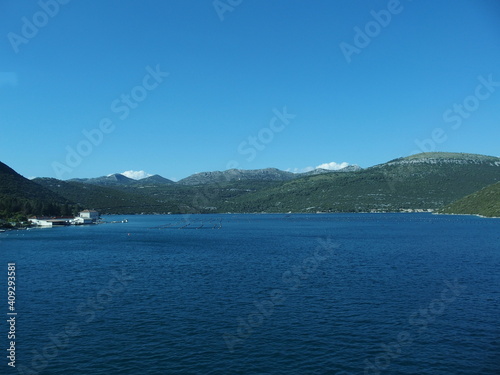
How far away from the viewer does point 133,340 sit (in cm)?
2559

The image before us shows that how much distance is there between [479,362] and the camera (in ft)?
72.2

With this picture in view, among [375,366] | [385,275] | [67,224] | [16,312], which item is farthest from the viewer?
[67,224]

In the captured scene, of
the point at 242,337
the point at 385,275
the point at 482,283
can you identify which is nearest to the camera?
the point at 242,337

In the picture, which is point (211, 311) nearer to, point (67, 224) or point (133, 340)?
point (133, 340)

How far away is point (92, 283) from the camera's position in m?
43.5

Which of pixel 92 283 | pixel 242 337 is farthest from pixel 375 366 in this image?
pixel 92 283

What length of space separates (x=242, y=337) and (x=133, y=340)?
282 inches

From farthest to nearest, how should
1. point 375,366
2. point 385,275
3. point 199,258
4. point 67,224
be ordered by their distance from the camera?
point 67,224
point 199,258
point 385,275
point 375,366

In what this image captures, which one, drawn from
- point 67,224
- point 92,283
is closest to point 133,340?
point 92,283

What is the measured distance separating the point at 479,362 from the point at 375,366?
5964mm

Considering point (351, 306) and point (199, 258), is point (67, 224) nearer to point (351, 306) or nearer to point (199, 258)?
point (199, 258)

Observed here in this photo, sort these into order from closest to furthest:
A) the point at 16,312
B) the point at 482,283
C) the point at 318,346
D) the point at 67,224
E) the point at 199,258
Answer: the point at 318,346
the point at 16,312
the point at 482,283
the point at 199,258
the point at 67,224

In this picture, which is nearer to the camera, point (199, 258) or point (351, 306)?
point (351, 306)

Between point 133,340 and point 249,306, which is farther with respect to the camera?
point 249,306
